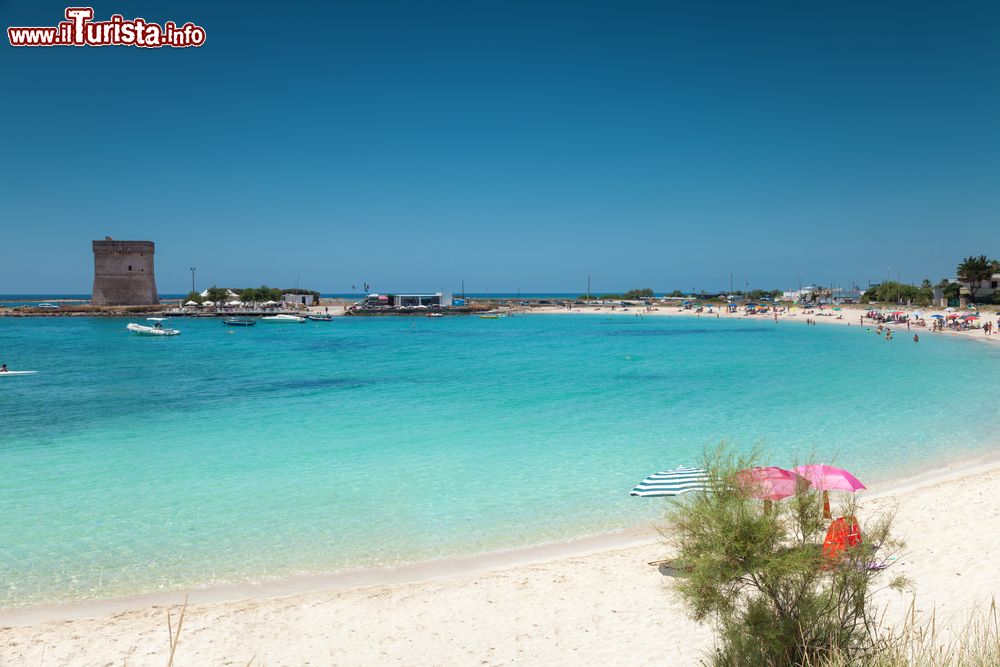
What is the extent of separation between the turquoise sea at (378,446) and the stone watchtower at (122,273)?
2243 inches

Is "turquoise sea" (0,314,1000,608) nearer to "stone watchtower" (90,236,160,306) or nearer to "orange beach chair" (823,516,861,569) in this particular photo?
"orange beach chair" (823,516,861,569)

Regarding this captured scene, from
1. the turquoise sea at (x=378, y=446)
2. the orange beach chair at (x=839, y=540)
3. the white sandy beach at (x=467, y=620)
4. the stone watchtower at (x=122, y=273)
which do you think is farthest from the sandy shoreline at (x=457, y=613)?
the stone watchtower at (x=122, y=273)

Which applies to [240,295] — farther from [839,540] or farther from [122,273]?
[839,540]

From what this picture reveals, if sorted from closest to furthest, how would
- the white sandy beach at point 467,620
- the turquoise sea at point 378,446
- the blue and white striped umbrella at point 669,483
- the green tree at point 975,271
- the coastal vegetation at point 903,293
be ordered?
the white sandy beach at point 467,620 < the turquoise sea at point 378,446 < the blue and white striped umbrella at point 669,483 < the green tree at point 975,271 < the coastal vegetation at point 903,293

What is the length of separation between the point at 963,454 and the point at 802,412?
533cm

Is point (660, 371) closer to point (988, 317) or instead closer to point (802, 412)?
point (802, 412)

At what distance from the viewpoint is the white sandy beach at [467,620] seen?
5.60 m

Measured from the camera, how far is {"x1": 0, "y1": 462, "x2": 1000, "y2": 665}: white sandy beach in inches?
221

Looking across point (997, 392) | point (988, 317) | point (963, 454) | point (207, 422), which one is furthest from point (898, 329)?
point (207, 422)

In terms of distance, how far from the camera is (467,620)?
20.7ft

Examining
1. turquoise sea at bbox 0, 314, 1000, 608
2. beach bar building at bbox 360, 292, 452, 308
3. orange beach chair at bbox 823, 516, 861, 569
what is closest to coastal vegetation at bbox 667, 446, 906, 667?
orange beach chair at bbox 823, 516, 861, 569

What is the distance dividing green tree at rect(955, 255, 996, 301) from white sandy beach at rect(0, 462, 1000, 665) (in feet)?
255

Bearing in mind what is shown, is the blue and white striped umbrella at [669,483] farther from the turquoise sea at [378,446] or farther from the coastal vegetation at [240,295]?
the coastal vegetation at [240,295]

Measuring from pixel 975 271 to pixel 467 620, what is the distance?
83.6 metres
